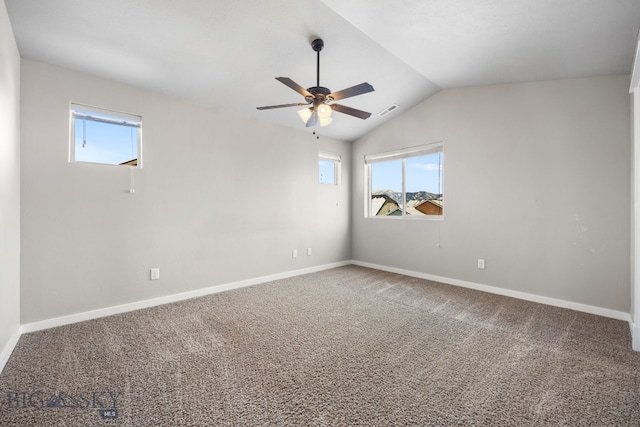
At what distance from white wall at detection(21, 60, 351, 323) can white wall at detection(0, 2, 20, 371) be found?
0.17 metres

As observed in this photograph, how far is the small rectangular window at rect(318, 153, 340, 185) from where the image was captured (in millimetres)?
5180

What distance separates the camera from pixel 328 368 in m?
2.03

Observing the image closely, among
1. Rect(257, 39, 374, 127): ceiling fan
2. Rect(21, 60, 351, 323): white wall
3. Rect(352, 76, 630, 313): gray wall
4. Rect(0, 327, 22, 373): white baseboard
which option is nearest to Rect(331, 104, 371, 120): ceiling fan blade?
Rect(257, 39, 374, 127): ceiling fan

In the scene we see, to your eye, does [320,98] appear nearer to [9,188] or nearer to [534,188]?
[9,188]

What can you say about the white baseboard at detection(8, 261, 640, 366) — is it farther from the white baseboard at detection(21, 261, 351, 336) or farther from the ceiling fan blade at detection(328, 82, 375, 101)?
the ceiling fan blade at detection(328, 82, 375, 101)

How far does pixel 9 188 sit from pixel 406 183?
466 centimetres

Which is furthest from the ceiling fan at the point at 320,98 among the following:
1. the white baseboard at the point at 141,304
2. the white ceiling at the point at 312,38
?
the white baseboard at the point at 141,304

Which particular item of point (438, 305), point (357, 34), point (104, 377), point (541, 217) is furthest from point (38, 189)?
point (541, 217)

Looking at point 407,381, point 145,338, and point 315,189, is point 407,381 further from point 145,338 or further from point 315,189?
point 315,189

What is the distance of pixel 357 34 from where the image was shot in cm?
280

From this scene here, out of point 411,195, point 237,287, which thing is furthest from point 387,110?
point 237,287

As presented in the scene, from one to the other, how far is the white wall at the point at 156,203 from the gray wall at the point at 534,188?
2.11 metres

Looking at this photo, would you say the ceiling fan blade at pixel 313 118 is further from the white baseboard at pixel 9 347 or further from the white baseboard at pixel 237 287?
the white baseboard at pixel 9 347

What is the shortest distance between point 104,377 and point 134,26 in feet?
8.70
